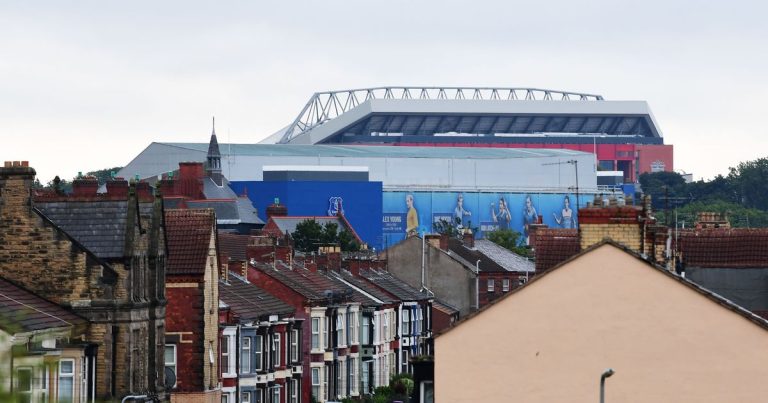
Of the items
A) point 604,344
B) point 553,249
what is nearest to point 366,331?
point 553,249

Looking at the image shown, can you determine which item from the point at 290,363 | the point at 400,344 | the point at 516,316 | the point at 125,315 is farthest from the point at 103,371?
the point at 400,344

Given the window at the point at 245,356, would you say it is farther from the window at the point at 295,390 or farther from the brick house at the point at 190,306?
the brick house at the point at 190,306

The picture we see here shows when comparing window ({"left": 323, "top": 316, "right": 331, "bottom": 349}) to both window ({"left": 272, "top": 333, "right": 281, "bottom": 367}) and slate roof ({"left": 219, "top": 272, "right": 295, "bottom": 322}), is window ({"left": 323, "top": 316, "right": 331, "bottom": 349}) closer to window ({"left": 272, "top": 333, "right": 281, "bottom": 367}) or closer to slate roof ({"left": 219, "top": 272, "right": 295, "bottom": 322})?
slate roof ({"left": 219, "top": 272, "right": 295, "bottom": 322})

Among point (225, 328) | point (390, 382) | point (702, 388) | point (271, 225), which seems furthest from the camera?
point (271, 225)

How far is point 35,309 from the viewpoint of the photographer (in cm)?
3931

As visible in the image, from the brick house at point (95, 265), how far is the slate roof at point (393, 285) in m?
46.2

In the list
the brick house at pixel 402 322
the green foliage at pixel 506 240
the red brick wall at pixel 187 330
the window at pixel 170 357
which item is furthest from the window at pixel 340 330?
the green foliage at pixel 506 240

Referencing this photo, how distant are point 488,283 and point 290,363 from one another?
42.1 meters

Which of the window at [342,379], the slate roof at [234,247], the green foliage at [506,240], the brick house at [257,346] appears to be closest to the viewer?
the brick house at [257,346]

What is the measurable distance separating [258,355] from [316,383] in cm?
1061

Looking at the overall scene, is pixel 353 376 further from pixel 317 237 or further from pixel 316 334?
pixel 317 237

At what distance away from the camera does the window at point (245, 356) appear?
2398 inches

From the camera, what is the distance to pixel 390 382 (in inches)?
3265

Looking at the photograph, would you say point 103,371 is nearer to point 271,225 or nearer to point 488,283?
point 488,283
